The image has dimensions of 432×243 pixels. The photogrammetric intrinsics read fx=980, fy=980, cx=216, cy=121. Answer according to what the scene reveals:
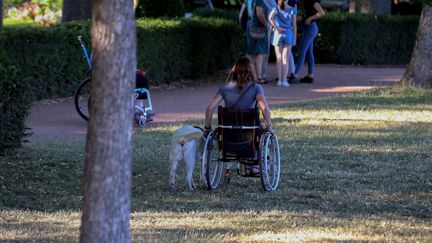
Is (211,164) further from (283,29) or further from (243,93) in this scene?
(283,29)

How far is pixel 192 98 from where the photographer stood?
55.0ft

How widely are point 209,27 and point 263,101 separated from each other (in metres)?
10.8

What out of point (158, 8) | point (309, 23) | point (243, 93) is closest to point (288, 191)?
point (243, 93)

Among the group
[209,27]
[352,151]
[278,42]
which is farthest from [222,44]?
[352,151]

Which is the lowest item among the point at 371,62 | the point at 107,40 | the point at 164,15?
the point at 371,62

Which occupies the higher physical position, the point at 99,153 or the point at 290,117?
the point at 99,153

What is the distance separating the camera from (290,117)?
14.0 metres

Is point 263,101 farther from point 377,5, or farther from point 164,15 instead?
point 377,5

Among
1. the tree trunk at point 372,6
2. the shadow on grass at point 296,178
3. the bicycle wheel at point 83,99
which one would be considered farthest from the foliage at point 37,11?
the shadow on grass at point 296,178

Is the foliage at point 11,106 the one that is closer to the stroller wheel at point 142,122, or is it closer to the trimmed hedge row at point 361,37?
the stroller wheel at point 142,122

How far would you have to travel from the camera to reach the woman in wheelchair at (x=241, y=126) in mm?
9023

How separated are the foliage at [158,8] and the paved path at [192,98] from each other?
207cm

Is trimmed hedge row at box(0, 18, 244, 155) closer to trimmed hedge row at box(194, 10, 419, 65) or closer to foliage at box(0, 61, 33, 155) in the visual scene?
foliage at box(0, 61, 33, 155)

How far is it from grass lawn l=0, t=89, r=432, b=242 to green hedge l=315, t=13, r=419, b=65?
976 centimetres
